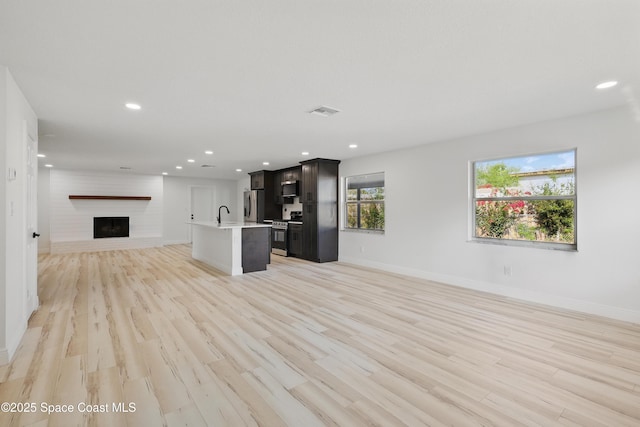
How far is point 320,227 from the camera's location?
23.0 ft

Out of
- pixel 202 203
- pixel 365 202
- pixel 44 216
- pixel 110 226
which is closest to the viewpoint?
pixel 365 202

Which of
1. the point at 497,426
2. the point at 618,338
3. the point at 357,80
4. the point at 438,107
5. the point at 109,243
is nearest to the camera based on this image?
the point at 497,426

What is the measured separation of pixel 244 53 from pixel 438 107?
7.32 ft

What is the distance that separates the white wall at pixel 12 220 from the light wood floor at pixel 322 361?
248 millimetres

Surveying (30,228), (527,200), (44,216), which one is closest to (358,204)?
(527,200)

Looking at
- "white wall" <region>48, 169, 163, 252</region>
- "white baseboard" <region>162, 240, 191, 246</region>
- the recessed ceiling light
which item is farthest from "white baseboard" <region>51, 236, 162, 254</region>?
the recessed ceiling light

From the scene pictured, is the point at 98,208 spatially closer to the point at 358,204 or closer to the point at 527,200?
the point at 358,204

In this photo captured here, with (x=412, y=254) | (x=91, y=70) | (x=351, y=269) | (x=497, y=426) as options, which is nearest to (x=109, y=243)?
(x=351, y=269)

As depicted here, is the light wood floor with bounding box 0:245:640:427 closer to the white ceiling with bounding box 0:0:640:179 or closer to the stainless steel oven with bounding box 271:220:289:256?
the white ceiling with bounding box 0:0:640:179

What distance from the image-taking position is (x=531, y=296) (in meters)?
4.10

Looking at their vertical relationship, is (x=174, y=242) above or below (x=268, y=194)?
below

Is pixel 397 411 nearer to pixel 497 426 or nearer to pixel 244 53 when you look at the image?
pixel 497 426

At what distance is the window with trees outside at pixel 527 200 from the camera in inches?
155

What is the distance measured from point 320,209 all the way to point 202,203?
20.3ft
